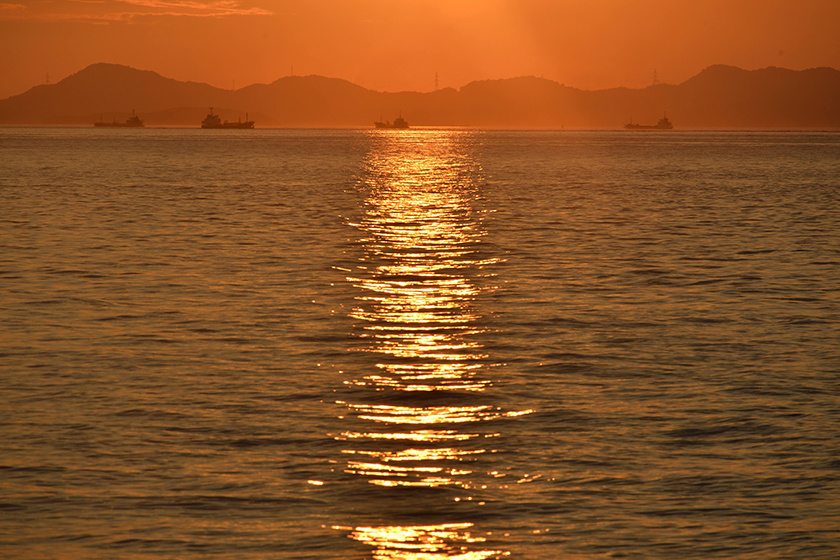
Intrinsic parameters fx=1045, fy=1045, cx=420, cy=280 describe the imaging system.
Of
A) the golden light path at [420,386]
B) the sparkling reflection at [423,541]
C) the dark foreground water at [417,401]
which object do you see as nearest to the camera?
the sparkling reflection at [423,541]

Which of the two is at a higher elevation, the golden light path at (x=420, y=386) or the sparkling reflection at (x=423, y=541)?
the golden light path at (x=420, y=386)

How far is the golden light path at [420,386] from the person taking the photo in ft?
34.9

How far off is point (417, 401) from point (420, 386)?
901 millimetres

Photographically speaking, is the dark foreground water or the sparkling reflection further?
the dark foreground water

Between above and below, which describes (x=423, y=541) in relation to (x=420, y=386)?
below

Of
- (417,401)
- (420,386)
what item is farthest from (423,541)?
(420,386)

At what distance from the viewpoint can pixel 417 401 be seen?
15.4 metres

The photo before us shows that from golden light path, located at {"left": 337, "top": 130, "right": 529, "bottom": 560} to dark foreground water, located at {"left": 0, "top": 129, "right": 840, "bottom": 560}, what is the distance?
56 millimetres

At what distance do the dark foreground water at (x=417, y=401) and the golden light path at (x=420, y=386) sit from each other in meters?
0.06

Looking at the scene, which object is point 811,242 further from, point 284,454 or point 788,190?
point 788,190

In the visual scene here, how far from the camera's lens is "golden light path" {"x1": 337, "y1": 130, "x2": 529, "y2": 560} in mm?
10633

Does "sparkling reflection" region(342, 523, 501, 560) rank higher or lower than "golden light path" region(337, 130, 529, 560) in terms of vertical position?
lower

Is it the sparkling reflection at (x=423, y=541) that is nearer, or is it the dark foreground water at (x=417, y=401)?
the sparkling reflection at (x=423, y=541)

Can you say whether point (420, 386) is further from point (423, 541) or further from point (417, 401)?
point (423, 541)
